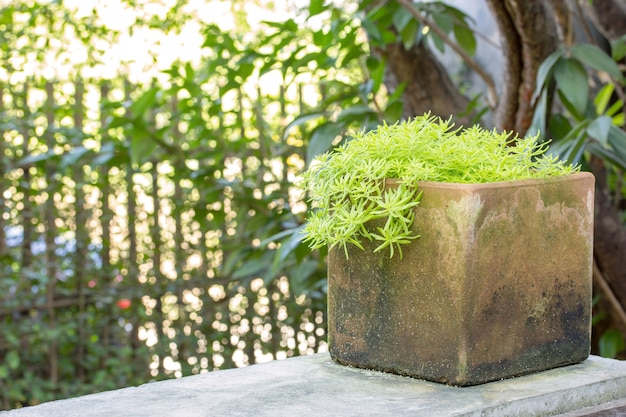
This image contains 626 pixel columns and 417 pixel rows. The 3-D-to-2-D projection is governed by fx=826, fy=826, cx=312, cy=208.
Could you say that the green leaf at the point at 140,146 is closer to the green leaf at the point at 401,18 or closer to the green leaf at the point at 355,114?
the green leaf at the point at 355,114

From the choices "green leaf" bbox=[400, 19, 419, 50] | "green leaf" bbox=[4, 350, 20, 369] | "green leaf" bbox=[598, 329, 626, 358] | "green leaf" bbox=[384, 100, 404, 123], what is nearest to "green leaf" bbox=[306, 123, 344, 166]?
"green leaf" bbox=[384, 100, 404, 123]

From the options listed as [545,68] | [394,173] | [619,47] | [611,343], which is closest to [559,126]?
[545,68]

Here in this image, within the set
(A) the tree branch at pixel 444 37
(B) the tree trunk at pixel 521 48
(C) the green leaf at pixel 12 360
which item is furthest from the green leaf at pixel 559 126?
(C) the green leaf at pixel 12 360

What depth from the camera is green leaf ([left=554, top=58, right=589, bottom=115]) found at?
201 cm

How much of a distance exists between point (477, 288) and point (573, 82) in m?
1.01

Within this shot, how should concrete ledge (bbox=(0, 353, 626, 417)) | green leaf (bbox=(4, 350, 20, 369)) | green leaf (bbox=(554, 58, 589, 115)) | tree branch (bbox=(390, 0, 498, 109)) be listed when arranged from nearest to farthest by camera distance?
concrete ledge (bbox=(0, 353, 626, 417))
green leaf (bbox=(554, 58, 589, 115))
tree branch (bbox=(390, 0, 498, 109))
green leaf (bbox=(4, 350, 20, 369))

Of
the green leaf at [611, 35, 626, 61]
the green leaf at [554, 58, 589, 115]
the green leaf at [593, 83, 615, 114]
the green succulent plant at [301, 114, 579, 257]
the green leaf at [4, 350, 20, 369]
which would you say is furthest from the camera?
the green leaf at [4, 350, 20, 369]

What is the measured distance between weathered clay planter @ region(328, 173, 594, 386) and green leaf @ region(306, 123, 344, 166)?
1020 millimetres

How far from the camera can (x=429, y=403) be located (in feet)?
3.69

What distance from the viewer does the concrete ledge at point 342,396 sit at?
1114mm

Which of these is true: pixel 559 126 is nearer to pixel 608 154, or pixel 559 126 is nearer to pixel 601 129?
pixel 608 154

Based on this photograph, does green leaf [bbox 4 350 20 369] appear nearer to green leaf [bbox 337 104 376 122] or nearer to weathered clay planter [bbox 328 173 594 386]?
green leaf [bbox 337 104 376 122]

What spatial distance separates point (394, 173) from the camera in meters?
1.25

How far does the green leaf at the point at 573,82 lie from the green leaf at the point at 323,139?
651 mm
